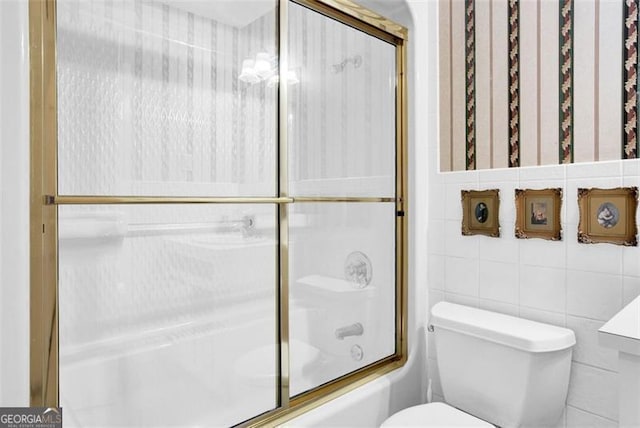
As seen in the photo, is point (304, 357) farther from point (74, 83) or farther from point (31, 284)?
point (74, 83)

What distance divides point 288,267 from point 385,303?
2.03 feet

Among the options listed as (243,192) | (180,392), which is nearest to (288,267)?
(243,192)

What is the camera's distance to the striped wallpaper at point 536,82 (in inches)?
54.7

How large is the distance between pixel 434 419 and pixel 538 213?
2.82ft

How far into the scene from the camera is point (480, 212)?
5.63ft

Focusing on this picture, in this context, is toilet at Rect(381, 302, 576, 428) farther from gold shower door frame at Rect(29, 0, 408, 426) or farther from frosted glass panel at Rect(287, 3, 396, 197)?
frosted glass panel at Rect(287, 3, 396, 197)

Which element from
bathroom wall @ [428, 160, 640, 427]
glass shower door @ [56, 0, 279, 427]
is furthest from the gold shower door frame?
bathroom wall @ [428, 160, 640, 427]

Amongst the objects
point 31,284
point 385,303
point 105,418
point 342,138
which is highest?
point 342,138

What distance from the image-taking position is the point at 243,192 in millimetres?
1312
